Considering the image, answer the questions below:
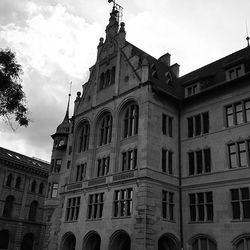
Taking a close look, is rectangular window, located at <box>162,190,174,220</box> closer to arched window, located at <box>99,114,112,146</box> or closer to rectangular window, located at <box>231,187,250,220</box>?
rectangular window, located at <box>231,187,250,220</box>

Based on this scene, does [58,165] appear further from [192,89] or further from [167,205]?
[192,89]

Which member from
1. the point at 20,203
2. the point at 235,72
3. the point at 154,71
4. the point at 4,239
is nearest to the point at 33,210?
the point at 20,203

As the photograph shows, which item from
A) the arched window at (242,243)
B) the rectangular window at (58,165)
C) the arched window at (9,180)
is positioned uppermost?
the arched window at (9,180)

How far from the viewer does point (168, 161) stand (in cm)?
3284

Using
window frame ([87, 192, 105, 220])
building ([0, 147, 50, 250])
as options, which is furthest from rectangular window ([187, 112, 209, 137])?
→ building ([0, 147, 50, 250])

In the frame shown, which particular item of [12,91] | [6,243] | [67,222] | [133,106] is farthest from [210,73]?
[6,243]

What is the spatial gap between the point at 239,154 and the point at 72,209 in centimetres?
1848

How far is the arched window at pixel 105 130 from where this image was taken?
3695 cm

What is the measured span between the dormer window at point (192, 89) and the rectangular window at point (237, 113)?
437 centimetres

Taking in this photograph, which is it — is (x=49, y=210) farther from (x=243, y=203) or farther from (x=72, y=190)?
(x=243, y=203)

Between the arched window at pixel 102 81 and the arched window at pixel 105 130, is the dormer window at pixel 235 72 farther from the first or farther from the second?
the arched window at pixel 102 81

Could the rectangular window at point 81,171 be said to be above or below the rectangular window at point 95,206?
above

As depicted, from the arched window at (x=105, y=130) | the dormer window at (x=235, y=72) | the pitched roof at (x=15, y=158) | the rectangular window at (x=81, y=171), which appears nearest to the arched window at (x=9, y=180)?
the pitched roof at (x=15, y=158)

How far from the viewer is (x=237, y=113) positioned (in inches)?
1209
